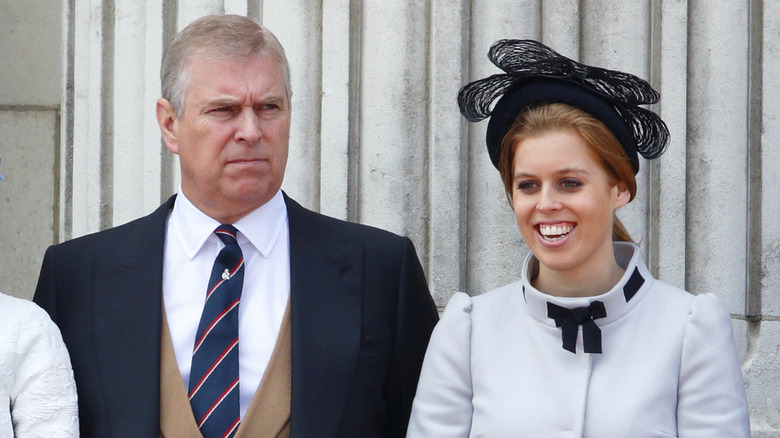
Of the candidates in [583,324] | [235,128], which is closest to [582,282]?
[583,324]

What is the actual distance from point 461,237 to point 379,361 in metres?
0.83

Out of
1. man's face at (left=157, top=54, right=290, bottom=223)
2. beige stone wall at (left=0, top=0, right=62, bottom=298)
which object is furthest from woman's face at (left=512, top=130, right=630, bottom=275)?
beige stone wall at (left=0, top=0, right=62, bottom=298)

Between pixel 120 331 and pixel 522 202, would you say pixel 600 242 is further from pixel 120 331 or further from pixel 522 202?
pixel 120 331

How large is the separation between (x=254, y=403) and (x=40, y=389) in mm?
494

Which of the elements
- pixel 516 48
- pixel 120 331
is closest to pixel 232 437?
pixel 120 331

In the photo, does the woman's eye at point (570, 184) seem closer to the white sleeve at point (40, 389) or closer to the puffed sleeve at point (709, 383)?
the puffed sleeve at point (709, 383)

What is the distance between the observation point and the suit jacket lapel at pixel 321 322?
271cm

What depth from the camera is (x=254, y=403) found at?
2676 millimetres

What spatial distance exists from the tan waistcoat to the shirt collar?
276 mm

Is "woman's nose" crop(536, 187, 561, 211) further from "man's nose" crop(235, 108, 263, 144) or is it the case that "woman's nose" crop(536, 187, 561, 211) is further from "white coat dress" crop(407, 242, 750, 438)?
"man's nose" crop(235, 108, 263, 144)

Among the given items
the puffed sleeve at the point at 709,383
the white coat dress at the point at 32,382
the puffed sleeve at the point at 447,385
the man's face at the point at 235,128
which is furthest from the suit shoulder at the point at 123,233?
the puffed sleeve at the point at 709,383

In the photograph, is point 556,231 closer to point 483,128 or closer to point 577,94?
point 577,94

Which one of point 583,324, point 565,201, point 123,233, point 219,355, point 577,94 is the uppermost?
point 577,94

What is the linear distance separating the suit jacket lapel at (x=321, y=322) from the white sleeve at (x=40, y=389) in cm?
53
